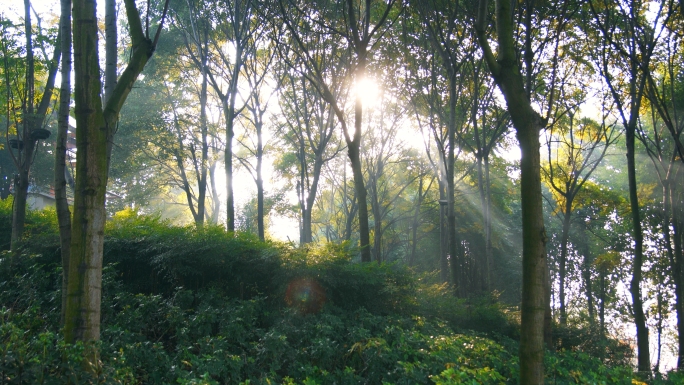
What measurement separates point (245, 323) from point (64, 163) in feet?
9.10

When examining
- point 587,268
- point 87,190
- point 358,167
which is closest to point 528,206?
point 87,190

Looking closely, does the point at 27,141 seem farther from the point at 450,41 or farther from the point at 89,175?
the point at 450,41

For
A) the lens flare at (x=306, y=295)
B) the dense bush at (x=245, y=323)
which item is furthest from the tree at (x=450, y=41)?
the lens flare at (x=306, y=295)

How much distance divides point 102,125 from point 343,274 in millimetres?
5078

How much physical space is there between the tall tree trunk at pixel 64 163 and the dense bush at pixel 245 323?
2.58 feet

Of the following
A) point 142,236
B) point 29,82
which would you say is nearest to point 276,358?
A: point 142,236

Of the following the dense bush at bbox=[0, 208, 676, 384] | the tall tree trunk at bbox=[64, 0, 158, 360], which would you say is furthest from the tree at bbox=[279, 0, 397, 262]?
the tall tree trunk at bbox=[64, 0, 158, 360]

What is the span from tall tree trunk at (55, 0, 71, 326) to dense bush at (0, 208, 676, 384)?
788mm

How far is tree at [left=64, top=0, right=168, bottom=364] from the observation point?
411 cm

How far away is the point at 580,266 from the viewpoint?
35.3 m

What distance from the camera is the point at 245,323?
652cm

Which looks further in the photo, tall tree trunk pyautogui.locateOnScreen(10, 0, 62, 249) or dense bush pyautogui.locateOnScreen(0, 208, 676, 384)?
tall tree trunk pyautogui.locateOnScreen(10, 0, 62, 249)

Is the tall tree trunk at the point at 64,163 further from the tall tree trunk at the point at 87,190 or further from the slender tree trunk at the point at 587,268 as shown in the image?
the slender tree trunk at the point at 587,268

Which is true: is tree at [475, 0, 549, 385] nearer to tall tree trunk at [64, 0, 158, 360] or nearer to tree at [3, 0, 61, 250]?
tall tree trunk at [64, 0, 158, 360]
